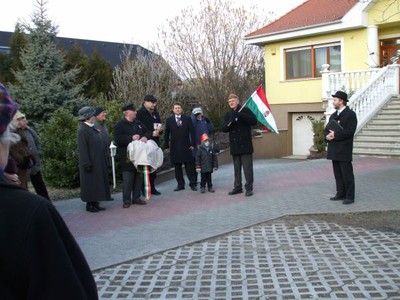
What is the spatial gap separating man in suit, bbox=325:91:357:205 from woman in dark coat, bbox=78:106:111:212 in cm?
400

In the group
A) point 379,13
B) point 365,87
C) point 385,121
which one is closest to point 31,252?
point 385,121

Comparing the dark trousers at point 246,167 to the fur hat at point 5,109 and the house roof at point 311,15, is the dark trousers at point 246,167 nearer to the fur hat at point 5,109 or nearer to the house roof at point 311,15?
the fur hat at point 5,109

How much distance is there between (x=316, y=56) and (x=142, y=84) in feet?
24.8

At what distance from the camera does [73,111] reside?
16016 millimetres

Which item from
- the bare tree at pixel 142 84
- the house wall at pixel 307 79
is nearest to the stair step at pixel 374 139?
the house wall at pixel 307 79

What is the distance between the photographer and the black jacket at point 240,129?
9.19m

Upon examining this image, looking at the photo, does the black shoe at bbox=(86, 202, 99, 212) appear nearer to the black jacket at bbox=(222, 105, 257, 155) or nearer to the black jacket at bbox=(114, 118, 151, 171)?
the black jacket at bbox=(114, 118, 151, 171)

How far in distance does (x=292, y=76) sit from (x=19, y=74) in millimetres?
11219

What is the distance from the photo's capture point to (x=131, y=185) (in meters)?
8.92

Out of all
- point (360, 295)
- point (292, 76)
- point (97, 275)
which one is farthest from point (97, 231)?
point (292, 76)

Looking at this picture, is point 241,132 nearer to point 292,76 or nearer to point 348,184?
point 348,184

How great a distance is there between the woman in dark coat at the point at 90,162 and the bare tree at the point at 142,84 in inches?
342

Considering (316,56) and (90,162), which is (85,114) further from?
(316,56)

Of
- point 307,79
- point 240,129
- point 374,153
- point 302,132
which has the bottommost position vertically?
point 374,153
